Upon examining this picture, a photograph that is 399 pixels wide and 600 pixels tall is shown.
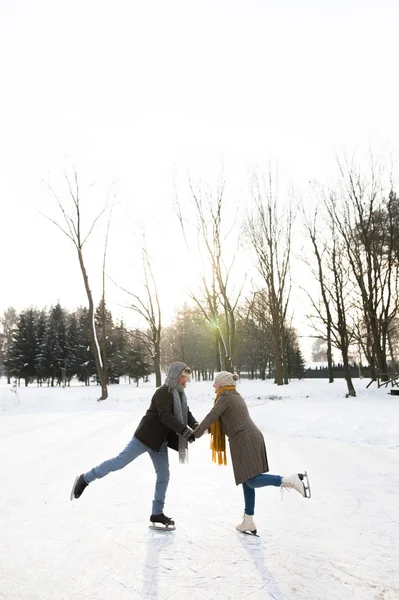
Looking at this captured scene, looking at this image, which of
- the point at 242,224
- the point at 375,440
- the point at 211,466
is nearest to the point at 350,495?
the point at 211,466

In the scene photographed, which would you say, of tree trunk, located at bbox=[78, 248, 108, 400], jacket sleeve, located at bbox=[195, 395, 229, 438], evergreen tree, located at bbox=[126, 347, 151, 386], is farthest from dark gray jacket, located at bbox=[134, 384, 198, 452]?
evergreen tree, located at bbox=[126, 347, 151, 386]

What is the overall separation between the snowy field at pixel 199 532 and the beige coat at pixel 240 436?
605 millimetres

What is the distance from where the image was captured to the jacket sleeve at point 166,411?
4.34 m

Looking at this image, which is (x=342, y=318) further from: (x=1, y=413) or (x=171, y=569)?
(x=171, y=569)

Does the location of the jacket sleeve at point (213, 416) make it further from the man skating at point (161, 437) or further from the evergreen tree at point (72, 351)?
the evergreen tree at point (72, 351)

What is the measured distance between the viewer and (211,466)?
7.61 m

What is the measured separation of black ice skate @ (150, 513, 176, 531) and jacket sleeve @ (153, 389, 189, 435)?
90 cm

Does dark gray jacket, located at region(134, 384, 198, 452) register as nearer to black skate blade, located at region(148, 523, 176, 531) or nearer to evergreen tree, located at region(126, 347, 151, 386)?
black skate blade, located at region(148, 523, 176, 531)

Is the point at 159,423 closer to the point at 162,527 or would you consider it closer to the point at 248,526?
the point at 162,527

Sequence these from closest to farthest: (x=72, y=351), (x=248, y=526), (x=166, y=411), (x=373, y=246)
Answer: (x=248, y=526)
(x=166, y=411)
(x=373, y=246)
(x=72, y=351)

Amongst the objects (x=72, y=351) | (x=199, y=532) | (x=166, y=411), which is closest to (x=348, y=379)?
(x=199, y=532)

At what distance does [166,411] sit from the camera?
4.41 meters

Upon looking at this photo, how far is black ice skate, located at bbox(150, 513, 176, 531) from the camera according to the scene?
4.30m

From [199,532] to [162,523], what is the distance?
397 millimetres
